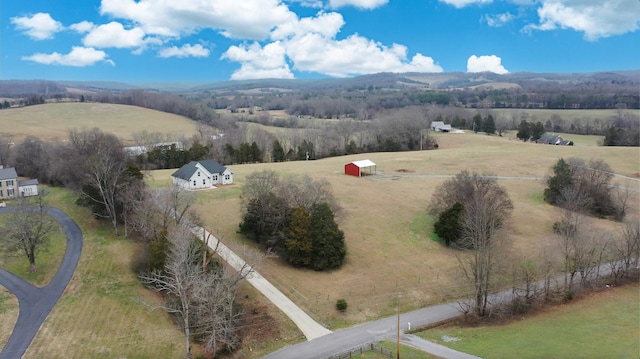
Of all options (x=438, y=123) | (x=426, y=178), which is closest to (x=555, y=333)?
(x=426, y=178)

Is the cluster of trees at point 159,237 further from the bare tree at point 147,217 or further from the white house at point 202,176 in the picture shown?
the white house at point 202,176

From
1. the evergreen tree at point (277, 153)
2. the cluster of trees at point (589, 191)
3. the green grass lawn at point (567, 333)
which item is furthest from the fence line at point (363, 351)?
the evergreen tree at point (277, 153)

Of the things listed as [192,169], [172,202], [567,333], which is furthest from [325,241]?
[192,169]

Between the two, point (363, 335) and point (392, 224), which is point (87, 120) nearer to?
point (392, 224)

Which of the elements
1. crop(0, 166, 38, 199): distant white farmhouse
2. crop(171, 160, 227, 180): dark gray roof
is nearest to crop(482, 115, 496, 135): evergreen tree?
crop(171, 160, 227, 180): dark gray roof

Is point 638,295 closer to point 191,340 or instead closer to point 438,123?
point 191,340

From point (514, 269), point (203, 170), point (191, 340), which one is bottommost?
point (191, 340)

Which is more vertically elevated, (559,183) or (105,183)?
(105,183)
